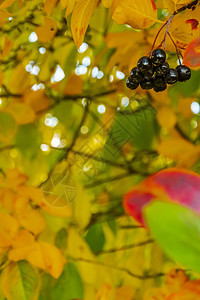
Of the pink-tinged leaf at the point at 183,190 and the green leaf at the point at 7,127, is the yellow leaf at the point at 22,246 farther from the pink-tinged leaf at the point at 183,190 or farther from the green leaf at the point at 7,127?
the pink-tinged leaf at the point at 183,190

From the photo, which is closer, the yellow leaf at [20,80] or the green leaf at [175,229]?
the green leaf at [175,229]

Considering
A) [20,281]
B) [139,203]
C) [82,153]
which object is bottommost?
[20,281]

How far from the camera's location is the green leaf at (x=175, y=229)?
0.06m

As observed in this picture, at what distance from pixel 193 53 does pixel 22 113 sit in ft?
0.71

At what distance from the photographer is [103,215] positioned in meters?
0.36

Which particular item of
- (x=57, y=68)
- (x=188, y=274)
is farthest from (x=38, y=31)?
(x=188, y=274)

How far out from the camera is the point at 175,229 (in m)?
0.06

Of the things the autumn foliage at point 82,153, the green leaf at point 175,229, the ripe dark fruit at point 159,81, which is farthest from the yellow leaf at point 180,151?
the green leaf at point 175,229

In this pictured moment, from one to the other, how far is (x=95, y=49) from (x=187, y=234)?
0.33 meters

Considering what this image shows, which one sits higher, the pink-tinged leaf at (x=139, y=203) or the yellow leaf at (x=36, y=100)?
the pink-tinged leaf at (x=139, y=203)

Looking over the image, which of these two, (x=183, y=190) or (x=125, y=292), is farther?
(x=125, y=292)

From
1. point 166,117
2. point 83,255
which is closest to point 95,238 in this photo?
point 83,255

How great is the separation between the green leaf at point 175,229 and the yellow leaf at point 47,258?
316 millimetres

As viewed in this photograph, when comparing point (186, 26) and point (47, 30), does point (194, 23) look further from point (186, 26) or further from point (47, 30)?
point (47, 30)
